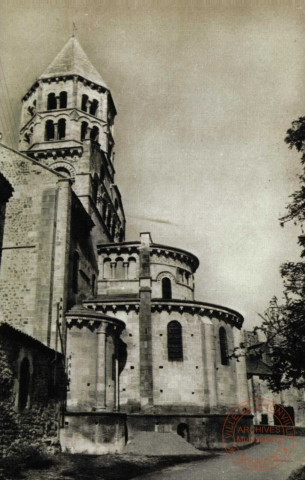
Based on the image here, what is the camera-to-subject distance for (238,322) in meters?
29.1

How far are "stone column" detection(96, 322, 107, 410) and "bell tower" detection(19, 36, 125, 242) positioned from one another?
10402mm

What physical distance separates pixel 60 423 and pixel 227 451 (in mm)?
8681

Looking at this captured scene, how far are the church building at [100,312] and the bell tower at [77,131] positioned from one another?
14 centimetres

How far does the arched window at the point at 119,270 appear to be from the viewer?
29.7 metres

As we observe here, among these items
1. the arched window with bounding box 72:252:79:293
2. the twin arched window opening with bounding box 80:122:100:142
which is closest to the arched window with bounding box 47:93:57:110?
the twin arched window opening with bounding box 80:122:100:142

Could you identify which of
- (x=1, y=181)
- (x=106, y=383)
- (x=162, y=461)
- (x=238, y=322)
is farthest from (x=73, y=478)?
(x=238, y=322)

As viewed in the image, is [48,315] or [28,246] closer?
[48,315]

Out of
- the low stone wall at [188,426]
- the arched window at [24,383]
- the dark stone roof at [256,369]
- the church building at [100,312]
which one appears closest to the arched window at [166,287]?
the church building at [100,312]

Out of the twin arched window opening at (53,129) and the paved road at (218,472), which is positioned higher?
the twin arched window opening at (53,129)

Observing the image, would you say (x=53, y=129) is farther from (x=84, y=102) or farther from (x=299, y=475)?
(x=299, y=475)

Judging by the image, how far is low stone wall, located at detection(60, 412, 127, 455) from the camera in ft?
64.8

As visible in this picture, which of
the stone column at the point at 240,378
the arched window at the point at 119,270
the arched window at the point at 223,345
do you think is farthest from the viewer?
the arched window at the point at 119,270

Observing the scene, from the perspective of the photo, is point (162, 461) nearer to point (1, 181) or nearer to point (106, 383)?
point (106, 383)

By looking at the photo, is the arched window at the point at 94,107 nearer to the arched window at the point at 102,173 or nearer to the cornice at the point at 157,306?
the arched window at the point at 102,173
